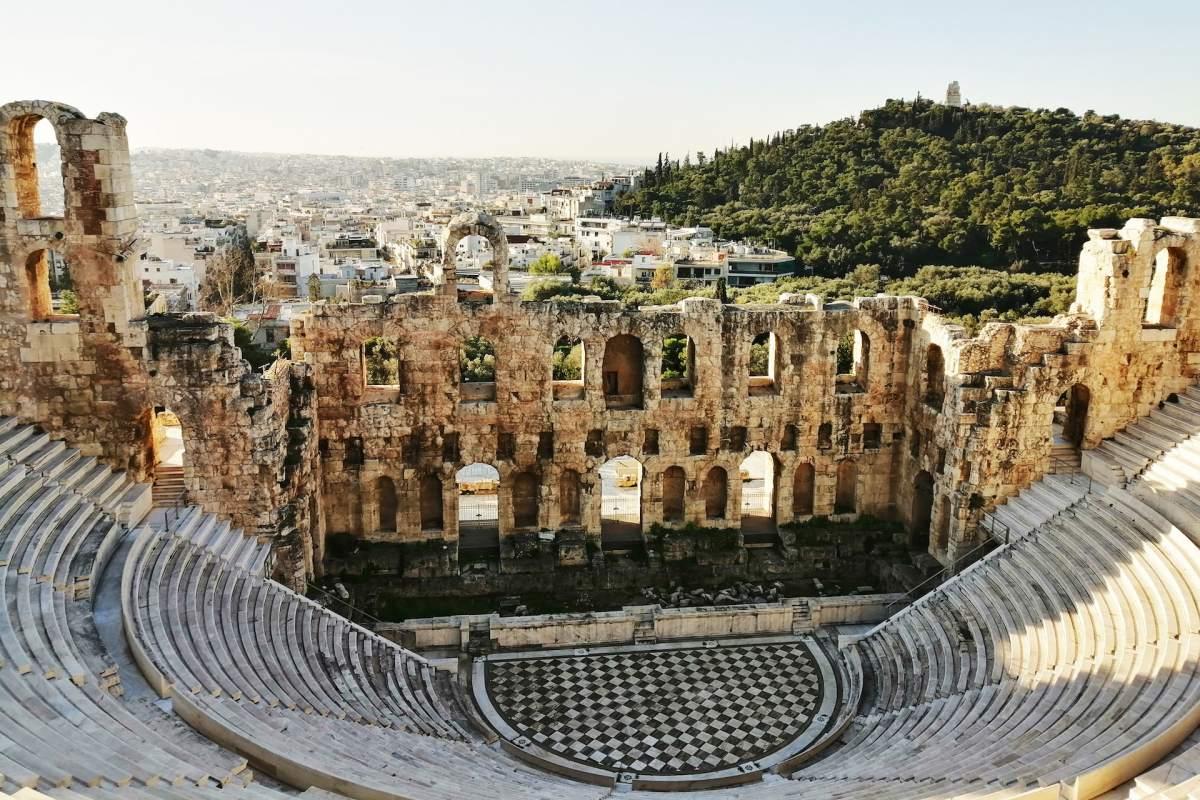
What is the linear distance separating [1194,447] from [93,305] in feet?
80.8

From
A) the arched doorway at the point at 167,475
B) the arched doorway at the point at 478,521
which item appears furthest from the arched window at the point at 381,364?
the arched doorway at the point at 167,475

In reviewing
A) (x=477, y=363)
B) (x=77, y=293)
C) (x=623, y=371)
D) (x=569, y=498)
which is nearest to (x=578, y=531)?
(x=569, y=498)

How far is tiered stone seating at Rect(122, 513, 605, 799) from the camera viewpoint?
13.6 meters

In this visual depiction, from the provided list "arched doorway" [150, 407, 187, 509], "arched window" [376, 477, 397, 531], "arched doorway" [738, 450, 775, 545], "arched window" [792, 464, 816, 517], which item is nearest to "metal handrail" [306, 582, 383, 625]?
"arched window" [376, 477, 397, 531]

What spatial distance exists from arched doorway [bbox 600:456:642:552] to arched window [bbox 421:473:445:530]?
444 centimetres

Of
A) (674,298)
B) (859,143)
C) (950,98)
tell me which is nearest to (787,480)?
(674,298)

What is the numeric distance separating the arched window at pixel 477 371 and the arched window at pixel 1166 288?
55.9 ft

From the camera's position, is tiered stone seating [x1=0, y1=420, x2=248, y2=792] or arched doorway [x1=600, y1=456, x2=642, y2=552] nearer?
tiered stone seating [x1=0, y1=420, x2=248, y2=792]

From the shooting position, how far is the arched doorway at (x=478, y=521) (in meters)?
25.3

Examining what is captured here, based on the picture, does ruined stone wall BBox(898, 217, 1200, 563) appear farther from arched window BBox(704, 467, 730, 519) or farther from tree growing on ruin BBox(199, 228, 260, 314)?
tree growing on ruin BBox(199, 228, 260, 314)

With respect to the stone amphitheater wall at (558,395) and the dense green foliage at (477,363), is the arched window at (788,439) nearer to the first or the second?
the stone amphitheater wall at (558,395)

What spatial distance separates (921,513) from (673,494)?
22.2ft

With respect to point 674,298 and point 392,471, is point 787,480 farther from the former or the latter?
point 674,298

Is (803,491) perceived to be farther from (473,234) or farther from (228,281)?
(228,281)
